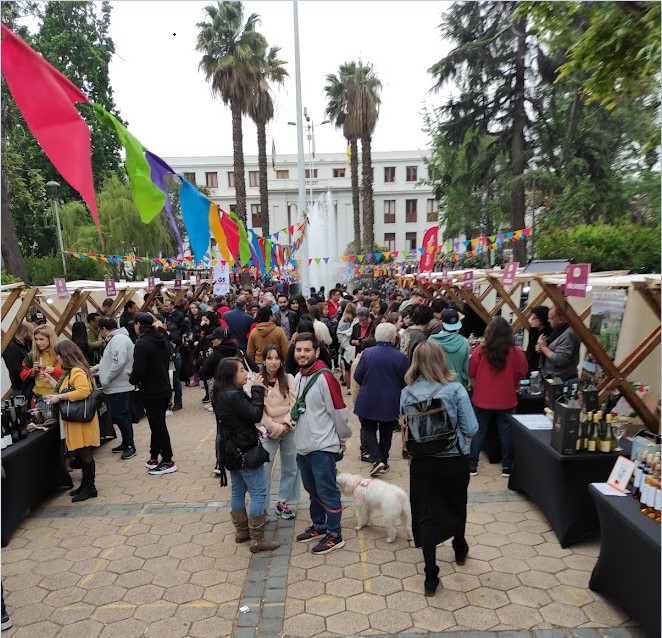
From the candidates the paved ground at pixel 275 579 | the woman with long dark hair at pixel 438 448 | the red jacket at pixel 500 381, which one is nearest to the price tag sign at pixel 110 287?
the paved ground at pixel 275 579

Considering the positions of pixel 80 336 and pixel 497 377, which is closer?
pixel 497 377

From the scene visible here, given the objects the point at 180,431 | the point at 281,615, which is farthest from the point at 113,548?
the point at 180,431

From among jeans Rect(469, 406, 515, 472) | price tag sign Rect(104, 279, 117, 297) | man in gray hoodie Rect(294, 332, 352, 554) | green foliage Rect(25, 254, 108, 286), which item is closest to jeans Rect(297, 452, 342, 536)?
man in gray hoodie Rect(294, 332, 352, 554)

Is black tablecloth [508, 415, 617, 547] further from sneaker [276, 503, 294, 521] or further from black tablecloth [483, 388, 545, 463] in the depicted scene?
sneaker [276, 503, 294, 521]

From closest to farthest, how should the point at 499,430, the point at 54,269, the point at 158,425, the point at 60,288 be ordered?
the point at 499,430 < the point at 158,425 < the point at 60,288 < the point at 54,269

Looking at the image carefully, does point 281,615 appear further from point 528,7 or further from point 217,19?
point 217,19

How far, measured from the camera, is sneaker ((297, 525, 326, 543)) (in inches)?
169

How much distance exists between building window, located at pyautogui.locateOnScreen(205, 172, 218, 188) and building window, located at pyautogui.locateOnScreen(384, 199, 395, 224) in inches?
780

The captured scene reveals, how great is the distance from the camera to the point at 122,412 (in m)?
6.52

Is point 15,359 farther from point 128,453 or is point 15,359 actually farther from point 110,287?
point 110,287

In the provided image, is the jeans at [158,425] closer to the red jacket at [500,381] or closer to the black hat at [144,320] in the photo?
the black hat at [144,320]

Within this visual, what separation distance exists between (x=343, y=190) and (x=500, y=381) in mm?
53339

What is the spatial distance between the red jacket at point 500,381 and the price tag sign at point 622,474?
1.77 meters

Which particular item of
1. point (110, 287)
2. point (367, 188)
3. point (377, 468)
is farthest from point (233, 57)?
point (377, 468)
